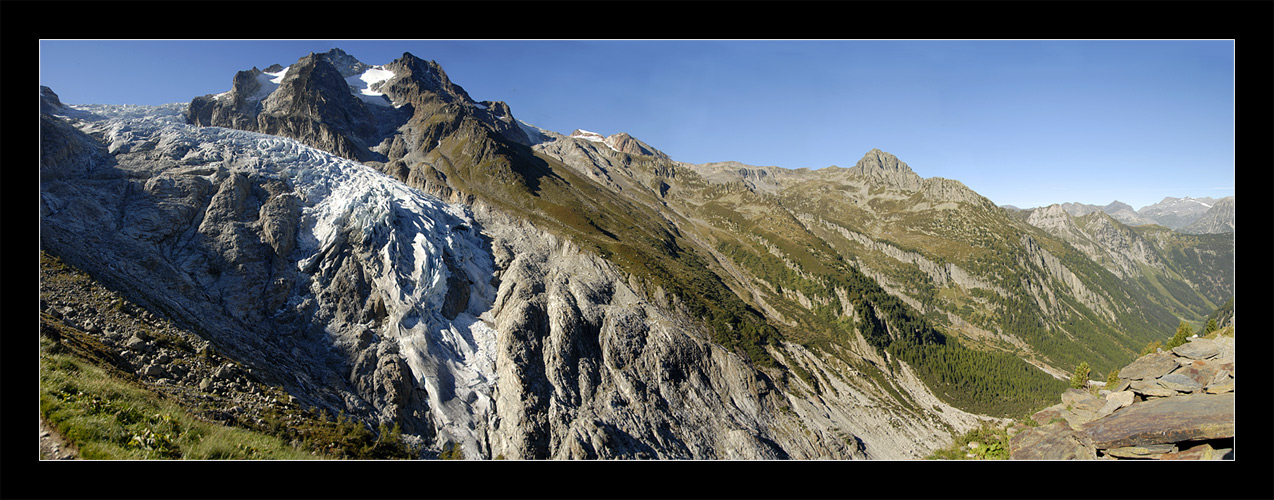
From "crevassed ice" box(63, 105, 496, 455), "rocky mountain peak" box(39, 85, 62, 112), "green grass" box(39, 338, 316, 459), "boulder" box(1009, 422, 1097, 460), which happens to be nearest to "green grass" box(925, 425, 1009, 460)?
"boulder" box(1009, 422, 1097, 460)

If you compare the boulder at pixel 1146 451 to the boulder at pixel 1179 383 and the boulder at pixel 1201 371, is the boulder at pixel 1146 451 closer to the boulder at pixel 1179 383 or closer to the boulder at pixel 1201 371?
the boulder at pixel 1179 383

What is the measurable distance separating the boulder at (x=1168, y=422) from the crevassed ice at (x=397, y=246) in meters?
41.1

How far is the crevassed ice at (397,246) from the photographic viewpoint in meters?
42.9

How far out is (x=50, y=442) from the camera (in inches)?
335

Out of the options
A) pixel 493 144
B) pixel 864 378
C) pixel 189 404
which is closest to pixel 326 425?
pixel 189 404

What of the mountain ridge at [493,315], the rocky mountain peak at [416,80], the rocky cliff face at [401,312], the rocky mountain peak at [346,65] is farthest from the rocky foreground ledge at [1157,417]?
the rocky mountain peak at [346,65]

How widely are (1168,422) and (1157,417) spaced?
0.41 m

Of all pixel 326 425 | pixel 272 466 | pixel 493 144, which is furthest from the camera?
pixel 493 144

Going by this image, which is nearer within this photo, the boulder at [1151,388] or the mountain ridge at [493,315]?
the boulder at [1151,388]

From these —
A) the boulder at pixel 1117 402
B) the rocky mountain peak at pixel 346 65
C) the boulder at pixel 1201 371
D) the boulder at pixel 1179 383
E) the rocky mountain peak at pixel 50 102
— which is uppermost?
the rocky mountain peak at pixel 346 65

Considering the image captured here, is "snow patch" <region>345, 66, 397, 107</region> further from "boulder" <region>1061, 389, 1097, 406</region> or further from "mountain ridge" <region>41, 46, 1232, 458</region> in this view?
"boulder" <region>1061, 389, 1097, 406</region>

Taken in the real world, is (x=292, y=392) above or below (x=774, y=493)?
below

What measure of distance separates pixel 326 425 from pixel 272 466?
1893cm

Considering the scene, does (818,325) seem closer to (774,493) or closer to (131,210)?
(774,493)
